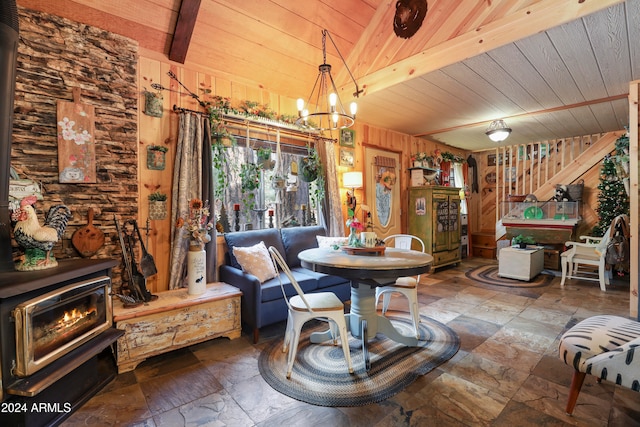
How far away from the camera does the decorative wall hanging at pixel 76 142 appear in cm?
220

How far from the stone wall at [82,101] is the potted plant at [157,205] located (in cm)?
13

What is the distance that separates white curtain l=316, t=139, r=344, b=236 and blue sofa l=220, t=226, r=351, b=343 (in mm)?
169

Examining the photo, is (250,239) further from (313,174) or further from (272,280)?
(313,174)

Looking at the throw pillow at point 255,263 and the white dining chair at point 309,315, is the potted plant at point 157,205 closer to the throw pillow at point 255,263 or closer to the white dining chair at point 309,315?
the throw pillow at point 255,263

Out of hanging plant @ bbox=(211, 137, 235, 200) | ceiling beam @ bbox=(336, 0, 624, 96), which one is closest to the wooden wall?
ceiling beam @ bbox=(336, 0, 624, 96)

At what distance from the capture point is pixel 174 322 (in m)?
2.26

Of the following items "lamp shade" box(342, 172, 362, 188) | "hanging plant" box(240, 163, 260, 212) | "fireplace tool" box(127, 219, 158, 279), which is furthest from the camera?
"lamp shade" box(342, 172, 362, 188)

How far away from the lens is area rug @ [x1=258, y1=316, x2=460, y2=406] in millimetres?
1831

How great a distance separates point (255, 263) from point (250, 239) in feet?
1.43

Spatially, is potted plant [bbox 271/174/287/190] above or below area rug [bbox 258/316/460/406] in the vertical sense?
above

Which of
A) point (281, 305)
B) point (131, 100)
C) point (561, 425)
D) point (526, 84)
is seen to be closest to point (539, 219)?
point (526, 84)

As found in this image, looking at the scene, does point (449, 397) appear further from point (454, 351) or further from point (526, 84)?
point (526, 84)

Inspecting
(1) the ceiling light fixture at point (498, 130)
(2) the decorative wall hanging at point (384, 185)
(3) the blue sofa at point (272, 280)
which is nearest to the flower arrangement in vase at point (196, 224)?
(3) the blue sofa at point (272, 280)

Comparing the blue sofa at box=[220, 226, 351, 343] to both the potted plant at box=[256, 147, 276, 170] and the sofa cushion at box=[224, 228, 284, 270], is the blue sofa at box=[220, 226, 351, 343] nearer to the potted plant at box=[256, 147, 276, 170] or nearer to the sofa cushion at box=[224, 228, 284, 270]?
the sofa cushion at box=[224, 228, 284, 270]
